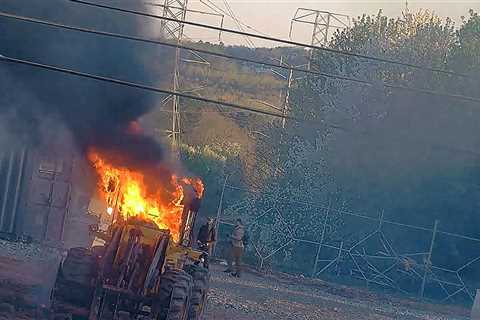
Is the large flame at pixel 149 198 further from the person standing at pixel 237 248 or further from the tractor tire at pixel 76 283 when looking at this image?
the person standing at pixel 237 248

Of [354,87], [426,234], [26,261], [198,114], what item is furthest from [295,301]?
[198,114]

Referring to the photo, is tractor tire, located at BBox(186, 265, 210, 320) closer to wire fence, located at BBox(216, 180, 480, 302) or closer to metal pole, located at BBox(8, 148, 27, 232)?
metal pole, located at BBox(8, 148, 27, 232)

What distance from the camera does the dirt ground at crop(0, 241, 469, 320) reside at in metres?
16.7

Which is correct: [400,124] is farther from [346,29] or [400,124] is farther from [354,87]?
[346,29]

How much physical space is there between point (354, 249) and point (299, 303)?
8.47 meters

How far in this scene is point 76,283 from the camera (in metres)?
13.8

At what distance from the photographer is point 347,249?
30.9 meters

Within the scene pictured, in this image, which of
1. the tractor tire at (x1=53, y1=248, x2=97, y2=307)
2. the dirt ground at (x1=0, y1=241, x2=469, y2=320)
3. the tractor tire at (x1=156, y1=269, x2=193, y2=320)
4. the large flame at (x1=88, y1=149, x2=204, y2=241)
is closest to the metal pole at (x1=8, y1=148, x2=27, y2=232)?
the dirt ground at (x1=0, y1=241, x2=469, y2=320)

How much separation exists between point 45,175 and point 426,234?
43.6 ft

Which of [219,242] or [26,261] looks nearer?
[26,261]

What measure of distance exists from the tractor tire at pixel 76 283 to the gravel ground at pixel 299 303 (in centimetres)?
422

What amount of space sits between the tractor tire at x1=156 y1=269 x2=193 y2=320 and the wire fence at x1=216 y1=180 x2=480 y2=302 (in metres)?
16.0

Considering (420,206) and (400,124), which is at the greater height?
(400,124)

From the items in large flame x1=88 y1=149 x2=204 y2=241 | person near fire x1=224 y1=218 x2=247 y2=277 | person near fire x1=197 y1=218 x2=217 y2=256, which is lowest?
person near fire x1=224 y1=218 x2=247 y2=277
